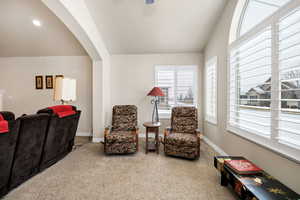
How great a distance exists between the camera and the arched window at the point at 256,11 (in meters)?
1.82

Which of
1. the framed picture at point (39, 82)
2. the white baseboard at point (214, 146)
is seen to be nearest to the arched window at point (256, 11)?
the white baseboard at point (214, 146)

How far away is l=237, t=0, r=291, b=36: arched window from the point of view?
5.97 feet

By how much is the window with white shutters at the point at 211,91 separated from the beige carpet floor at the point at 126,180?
1.07 meters

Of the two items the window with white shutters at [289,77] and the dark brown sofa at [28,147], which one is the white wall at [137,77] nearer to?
the dark brown sofa at [28,147]

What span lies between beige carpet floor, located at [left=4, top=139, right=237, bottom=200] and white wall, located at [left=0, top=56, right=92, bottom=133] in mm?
2007

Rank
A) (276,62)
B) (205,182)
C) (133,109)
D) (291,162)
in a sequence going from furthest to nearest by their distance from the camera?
(133,109)
(205,182)
(276,62)
(291,162)

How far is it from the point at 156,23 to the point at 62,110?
2700 millimetres

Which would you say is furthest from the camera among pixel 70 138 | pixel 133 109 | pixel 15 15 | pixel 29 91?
pixel 29 91

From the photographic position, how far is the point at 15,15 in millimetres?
3334

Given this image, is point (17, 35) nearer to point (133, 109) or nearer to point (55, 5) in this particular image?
point (55, 5)

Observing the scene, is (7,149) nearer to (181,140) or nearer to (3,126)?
(3,126)

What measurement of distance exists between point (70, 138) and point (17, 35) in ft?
10.9

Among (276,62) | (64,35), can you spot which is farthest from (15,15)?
(276,62)

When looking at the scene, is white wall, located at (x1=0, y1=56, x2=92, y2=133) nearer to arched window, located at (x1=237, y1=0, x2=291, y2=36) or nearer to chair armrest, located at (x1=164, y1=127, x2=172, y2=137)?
chair armrest, located at (x1=164, y1=127, x2=172, y2=137)
